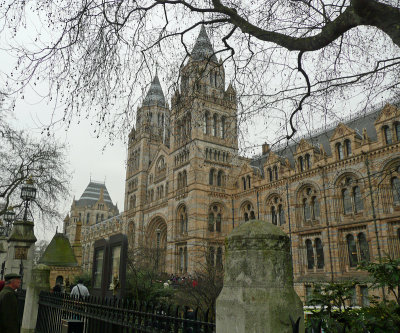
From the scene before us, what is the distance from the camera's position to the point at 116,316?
3922 mm

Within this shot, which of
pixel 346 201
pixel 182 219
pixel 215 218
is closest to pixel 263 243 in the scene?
pixel 346 201

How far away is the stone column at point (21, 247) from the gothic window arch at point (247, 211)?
21.4m

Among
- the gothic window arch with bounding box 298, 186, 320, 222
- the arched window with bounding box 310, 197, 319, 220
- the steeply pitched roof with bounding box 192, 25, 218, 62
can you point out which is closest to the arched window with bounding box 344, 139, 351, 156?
the gothic window arch with bounding box 298, 186, 320, 222

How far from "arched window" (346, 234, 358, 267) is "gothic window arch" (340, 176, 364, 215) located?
1.71m

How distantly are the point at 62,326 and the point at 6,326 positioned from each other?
849 mm

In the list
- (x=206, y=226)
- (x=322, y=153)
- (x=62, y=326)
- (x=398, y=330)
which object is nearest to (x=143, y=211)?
(x=206, y=226)

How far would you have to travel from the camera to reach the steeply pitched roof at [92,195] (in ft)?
273

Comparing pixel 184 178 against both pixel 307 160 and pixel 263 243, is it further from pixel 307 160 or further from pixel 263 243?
pixel 263 243

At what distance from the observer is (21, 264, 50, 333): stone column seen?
7312 mm

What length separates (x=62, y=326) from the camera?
5.55 meters

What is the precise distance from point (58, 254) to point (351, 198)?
63.8ft

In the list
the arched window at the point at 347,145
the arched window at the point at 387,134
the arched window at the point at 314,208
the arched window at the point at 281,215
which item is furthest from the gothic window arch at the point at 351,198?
the arched window at the point at 281,215

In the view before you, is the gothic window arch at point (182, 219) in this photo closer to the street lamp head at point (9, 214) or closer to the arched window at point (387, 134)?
the street lamp head at point (9, 214)

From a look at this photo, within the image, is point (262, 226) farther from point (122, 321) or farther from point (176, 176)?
point (176, 176)
